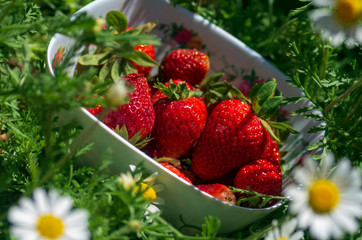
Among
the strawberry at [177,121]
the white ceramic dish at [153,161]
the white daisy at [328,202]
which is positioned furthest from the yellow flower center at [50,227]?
the strawberry at [177,121]

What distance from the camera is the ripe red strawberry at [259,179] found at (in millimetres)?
921

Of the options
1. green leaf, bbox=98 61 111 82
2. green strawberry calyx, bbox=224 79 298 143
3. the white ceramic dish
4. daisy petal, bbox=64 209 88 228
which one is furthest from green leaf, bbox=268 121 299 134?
daisy petal, bbox=64 209 88 228

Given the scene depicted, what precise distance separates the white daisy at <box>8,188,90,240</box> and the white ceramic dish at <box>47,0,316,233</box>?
13 cm

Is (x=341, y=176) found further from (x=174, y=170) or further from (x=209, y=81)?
(x=209, y=81)

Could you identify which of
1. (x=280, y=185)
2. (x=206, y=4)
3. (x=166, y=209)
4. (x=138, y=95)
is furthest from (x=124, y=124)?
(x=206, y=4)

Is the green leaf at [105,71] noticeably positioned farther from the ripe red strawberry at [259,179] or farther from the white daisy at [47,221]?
the white daisy at [47,221]

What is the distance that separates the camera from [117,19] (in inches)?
38.9

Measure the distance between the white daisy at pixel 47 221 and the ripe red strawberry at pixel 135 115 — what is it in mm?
338

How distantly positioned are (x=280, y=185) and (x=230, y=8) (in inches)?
23.7

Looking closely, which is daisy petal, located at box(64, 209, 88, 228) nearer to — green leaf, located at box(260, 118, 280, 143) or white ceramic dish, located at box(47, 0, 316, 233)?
white ceramic dish, located at box(47, 0, 316, 233)

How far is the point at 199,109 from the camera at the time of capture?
0.94 m

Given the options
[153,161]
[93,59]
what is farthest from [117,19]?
[153,161]

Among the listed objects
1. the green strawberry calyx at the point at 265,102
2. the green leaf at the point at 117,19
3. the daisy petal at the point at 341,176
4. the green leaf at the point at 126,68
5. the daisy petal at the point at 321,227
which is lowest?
the green leaf at the point at 126,68

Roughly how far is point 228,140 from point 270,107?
0.34 ft
